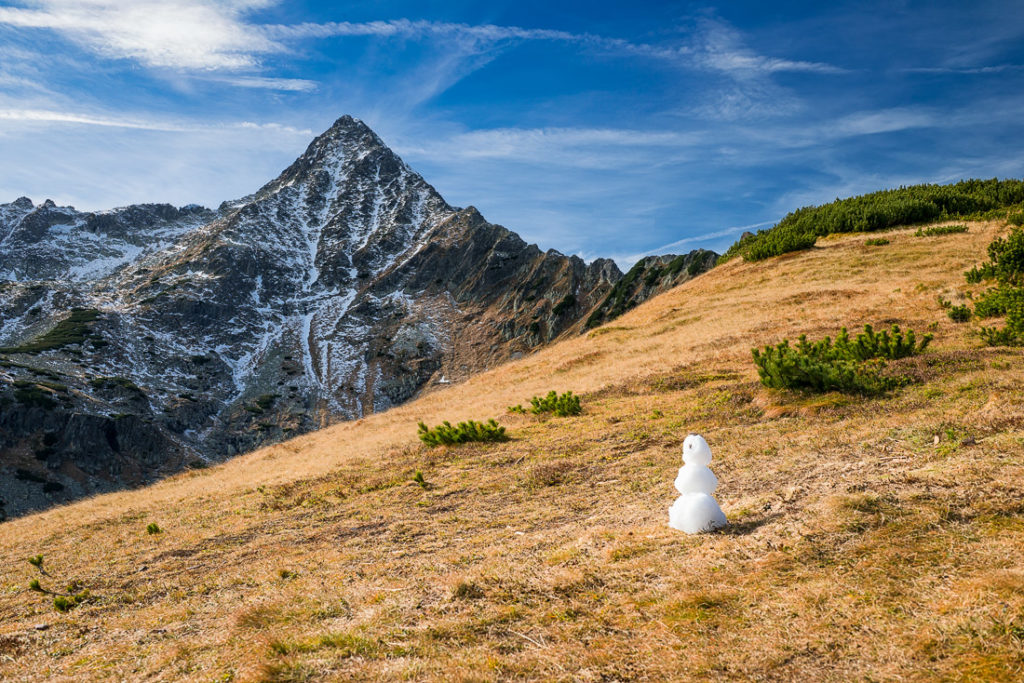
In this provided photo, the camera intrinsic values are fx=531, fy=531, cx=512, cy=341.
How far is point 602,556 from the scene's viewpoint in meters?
7.53

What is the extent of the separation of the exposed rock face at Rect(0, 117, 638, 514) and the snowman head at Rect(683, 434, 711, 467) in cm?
6543

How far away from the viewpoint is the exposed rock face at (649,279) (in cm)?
6338

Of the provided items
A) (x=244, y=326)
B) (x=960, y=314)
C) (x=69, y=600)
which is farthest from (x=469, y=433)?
(x=244, y=326)

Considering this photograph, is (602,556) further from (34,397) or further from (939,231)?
(34,397)

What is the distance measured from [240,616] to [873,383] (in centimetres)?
1454

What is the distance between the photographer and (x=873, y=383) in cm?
1338

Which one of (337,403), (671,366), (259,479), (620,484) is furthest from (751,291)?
(337,403)

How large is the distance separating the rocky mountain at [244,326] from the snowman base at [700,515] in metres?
65.2

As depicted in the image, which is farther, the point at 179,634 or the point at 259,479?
the point at 259,479

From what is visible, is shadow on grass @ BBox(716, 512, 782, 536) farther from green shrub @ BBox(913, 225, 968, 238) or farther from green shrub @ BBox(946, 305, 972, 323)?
green shrub @ BBox(913, 225, 968, 238)

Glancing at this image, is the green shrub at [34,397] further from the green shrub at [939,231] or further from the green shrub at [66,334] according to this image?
the green shrub at [939,231]

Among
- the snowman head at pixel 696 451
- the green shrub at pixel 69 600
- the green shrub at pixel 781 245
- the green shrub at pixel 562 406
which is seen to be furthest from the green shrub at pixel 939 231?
the green shrub at pixel 69 600

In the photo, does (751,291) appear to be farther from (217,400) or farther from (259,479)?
(217,400)

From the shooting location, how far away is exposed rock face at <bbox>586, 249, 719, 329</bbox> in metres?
63.4
